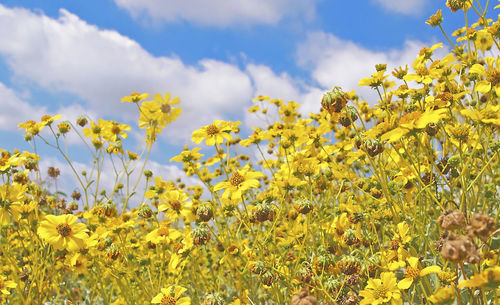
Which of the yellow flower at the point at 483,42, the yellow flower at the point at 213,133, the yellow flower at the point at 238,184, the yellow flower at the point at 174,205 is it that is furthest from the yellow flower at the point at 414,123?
the yellow flower at the point at 483,42

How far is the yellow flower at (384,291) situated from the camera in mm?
1466

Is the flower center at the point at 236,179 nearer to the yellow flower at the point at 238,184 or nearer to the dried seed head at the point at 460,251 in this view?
the yellow flower at the point at 238,184

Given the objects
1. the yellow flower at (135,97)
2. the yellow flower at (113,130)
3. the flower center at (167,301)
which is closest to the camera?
the flower center at (167,301)

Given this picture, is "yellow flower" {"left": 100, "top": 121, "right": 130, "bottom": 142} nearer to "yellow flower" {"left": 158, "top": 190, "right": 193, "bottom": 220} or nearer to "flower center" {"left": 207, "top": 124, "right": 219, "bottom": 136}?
"yellow flower" {"left": 158, "top": 190, "right": 193, "bottom": 220}

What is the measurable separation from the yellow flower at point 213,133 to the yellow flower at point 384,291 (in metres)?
1.11

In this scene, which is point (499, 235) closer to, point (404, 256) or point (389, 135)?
point (404, 256)

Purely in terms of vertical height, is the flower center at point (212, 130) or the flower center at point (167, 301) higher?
the flower center at point (212, 130)

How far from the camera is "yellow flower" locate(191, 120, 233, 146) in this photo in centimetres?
217

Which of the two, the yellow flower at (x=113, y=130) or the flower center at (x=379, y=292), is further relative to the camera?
the yellow flower at (x=113, y=130)

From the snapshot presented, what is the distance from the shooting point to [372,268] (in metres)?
1.84

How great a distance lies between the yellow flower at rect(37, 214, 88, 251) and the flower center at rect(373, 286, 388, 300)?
1392 millimetres

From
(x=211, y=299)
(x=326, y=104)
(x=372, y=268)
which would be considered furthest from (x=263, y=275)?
(x=326, y=104)

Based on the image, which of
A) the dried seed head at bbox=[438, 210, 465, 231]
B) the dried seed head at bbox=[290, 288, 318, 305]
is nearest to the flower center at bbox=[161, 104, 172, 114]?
the dried seed head at bbox=[290, 288, 318, 305]

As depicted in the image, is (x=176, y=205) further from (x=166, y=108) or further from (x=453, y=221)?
(x=453, y=221)
